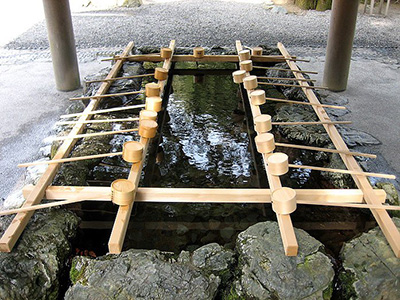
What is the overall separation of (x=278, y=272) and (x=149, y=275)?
696 millimetres

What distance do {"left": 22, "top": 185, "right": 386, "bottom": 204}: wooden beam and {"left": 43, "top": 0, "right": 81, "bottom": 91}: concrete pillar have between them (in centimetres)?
341

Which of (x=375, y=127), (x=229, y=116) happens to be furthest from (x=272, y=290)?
(x=375, y=127)

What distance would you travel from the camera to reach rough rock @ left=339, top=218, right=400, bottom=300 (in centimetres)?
220

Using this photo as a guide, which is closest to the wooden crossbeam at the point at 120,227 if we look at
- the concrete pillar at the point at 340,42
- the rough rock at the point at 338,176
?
the rough rock at the point at 338,176

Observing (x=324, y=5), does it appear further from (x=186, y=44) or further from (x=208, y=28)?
(x=186, y=44)

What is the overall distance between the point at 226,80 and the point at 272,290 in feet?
14.3

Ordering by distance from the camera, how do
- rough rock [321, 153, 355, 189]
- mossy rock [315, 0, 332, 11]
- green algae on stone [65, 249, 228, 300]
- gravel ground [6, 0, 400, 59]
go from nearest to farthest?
green algae on stone [65, 249, 228, 300] → rough rock [321, 153, 355, 189] → gravel ground [6, 0, 400, 59] → mossy rock [315, 0, 332, 11]

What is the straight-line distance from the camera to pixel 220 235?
311 cm

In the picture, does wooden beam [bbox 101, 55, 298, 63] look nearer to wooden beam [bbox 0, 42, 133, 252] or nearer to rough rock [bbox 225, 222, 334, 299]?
wooden beam [bbox 0, 42, 133, 252]

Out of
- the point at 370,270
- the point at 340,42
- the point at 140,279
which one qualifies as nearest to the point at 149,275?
the point at 140,279

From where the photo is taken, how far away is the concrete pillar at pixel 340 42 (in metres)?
5.58

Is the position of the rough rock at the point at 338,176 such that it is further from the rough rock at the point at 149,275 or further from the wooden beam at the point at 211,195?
the rough rock at the point at 149,275

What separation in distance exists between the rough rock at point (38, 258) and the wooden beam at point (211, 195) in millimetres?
208

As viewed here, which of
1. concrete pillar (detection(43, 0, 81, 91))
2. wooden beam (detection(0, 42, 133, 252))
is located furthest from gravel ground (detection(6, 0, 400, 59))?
wooden beam (detection(0, 42, 133, 252))
